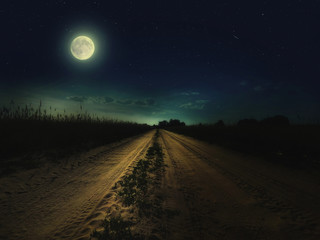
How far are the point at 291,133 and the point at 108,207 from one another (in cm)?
2002

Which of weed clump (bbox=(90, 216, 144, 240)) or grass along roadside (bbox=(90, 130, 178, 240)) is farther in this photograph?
grass along roadside (bbox=(90, 130, 178, 240))

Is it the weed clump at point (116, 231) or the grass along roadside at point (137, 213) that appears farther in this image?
the grass along roadside at point (137, 213)

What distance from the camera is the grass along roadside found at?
9.27 feet

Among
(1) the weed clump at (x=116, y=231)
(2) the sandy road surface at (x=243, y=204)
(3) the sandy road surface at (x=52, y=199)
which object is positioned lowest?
(3) the sandy road surface at (x=52, y=199)

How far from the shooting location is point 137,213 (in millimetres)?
3520

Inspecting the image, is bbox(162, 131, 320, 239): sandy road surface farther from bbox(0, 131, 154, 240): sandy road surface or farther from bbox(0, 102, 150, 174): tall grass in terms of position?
bbox(0, 102, 150, 174): tall grass

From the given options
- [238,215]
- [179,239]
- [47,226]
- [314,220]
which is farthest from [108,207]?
[314,220]

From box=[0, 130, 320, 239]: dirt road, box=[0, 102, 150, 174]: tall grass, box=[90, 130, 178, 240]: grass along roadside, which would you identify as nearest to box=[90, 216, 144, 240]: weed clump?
box=[90, 130, 178, 240]: grass along roadside

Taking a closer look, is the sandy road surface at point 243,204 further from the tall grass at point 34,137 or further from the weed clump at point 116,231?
the tall grass at point 34,137

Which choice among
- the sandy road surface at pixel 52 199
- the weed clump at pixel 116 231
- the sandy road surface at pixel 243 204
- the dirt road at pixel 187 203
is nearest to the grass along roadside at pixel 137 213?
the weed clump at pixel 116 231

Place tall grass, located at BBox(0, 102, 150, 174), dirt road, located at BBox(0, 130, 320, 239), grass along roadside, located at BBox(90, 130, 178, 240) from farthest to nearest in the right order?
tall grass, located at BBox(0, 102, 150, 174) → dirt road, located at BBox(0, 130, 320, 239) → grass along roadside, located at BBox(90, 130, 178, 240)

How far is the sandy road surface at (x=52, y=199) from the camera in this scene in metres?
3.01

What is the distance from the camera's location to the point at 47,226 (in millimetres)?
3094

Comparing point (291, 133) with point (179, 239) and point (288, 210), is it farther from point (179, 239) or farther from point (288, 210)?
point (179, 239)
